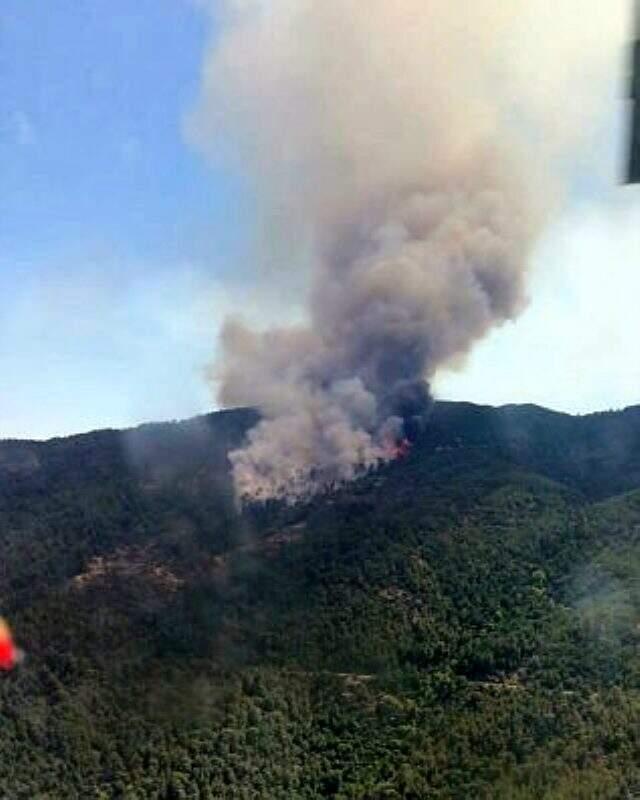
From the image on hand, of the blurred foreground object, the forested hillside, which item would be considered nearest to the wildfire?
the forested hillside

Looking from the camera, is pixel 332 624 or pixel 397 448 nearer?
pixel 332 624

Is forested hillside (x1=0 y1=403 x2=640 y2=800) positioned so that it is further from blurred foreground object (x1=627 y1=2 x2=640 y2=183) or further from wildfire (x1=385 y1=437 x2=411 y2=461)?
blurred foreground object (x1=627 y1=2 x2=640 y2=183)

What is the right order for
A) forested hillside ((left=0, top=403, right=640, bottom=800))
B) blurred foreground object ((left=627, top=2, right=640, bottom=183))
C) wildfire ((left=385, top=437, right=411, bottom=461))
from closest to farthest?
blurred foreground object ((left=627, top=2, right=640, bottom=183))
forested hillside ((left=0, top=403, right=640, bottom=800))
wildfire ((left=385, top=437, right=411, bottom=461))

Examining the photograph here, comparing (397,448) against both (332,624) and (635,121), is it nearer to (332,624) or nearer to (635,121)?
(332,624)

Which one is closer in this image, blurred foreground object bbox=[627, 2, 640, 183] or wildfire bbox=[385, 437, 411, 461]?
blurred foreground object bbox=[627, 2, 640, 183]

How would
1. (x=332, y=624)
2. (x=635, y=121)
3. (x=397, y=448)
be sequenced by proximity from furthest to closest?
(x=397, y=448) < (x=332, y=624) < (x=635, y=121)

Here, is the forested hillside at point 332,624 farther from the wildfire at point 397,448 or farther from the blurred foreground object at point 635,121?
the blurred foreground object at point 635,121

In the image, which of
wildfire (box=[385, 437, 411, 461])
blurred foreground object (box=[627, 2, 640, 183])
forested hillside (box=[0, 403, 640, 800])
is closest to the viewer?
blurred foreground object (box=[627, 2, 640, 183])

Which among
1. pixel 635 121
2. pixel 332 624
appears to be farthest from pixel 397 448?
pixel 635 121

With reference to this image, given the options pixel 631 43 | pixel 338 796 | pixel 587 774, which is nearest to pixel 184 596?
pixel 338 796
